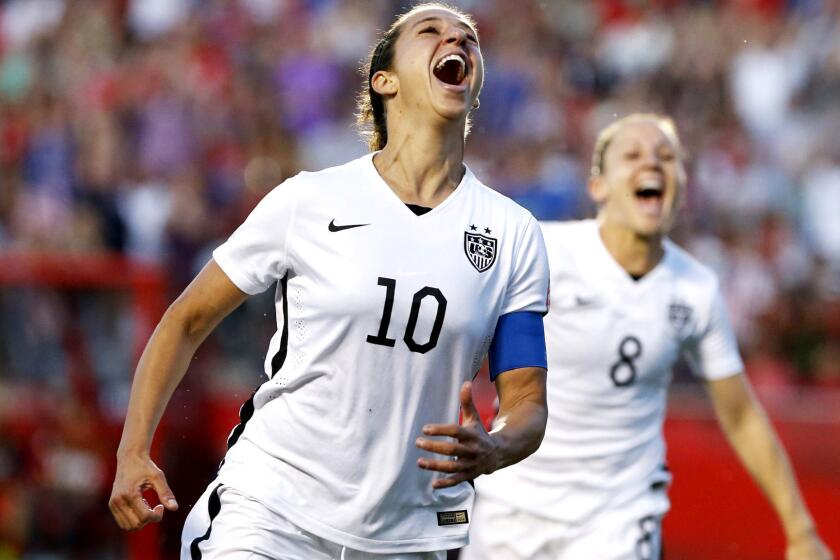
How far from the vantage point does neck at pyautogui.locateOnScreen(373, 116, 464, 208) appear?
4.31m

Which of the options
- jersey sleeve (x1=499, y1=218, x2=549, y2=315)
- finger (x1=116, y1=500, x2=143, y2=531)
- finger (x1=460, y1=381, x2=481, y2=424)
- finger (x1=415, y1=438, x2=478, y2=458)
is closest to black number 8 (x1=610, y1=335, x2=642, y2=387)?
jersey sleeve (x1=499, y1=218, x2=549, y2=315)

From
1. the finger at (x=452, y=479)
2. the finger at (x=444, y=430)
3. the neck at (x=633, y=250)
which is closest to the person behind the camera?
the finger at (x=444, y=430)

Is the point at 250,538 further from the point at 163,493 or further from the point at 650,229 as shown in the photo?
the point at 650,229

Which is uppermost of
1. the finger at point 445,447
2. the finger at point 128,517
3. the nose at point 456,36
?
the nose at point 456,36

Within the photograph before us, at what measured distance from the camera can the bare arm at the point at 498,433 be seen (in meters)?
3.62

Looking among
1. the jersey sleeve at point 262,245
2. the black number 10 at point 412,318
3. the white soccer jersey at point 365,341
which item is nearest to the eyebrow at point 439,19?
the white soccer jersey at point 365,341

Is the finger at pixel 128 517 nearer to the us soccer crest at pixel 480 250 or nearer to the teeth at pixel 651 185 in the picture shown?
the us soccer crest at pixel 480 250

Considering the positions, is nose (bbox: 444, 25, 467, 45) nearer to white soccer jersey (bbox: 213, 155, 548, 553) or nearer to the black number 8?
white soccer jersey (bbox: 213, 155, 548, 553)

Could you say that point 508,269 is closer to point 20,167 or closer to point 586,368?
point 586,368

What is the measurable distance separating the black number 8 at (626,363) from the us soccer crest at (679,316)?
20cm

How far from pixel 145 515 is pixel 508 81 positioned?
27.8 ft

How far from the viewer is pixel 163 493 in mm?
4004

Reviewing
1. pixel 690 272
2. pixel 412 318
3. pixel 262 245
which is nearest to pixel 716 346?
pixel 690 272

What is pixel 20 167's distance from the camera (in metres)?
11.9
